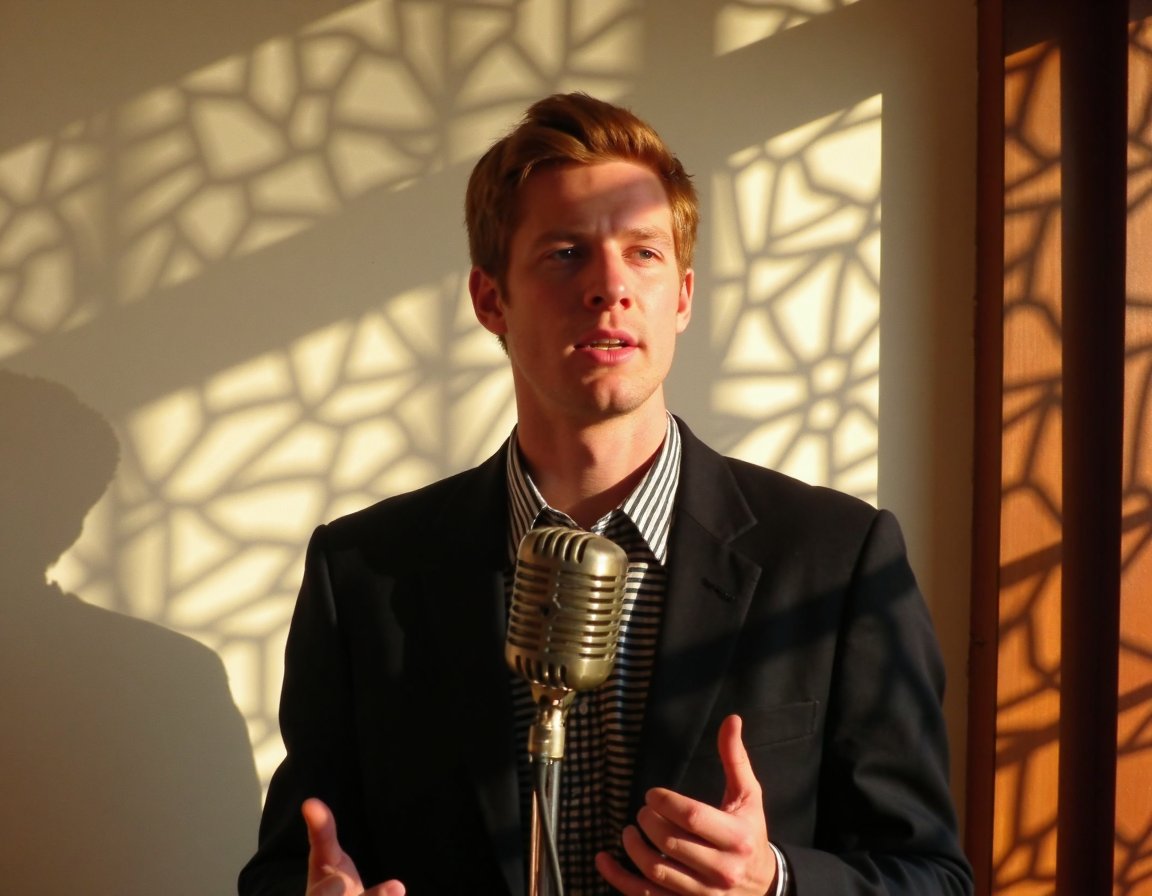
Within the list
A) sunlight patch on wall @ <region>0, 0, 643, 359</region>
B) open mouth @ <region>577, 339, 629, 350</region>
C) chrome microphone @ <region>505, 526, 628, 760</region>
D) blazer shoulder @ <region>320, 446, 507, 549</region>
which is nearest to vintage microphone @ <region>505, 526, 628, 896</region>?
chrome microphone @ <region>505, 526, 628, 760</region>

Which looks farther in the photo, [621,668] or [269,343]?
[269,343]

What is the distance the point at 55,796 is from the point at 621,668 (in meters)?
1.44

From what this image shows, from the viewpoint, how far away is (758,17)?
2.42 metres

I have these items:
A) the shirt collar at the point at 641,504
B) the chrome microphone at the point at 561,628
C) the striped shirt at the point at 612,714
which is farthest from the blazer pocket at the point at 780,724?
the chrome microphone at the point at 561,628

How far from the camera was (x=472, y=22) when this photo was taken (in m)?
2.38

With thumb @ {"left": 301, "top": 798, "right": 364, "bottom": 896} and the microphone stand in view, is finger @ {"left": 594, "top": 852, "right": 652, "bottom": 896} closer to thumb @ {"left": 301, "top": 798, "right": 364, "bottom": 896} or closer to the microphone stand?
the microphone stand

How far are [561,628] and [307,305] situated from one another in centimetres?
149

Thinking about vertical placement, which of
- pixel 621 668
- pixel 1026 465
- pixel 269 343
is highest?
pixel 269 343

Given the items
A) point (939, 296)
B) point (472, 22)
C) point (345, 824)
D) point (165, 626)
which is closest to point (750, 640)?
point (345, 824)

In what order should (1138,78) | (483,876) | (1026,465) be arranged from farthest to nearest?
(1026,465) < (1138,78) < (483,876)

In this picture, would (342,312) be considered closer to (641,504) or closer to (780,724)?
(641,504)

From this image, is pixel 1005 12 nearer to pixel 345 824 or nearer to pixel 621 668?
pixel 621 668

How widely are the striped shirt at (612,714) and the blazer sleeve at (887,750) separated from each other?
288mm

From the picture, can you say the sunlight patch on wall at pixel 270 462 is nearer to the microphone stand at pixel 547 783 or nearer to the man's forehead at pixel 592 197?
the man's forehead at pixel 592 197
